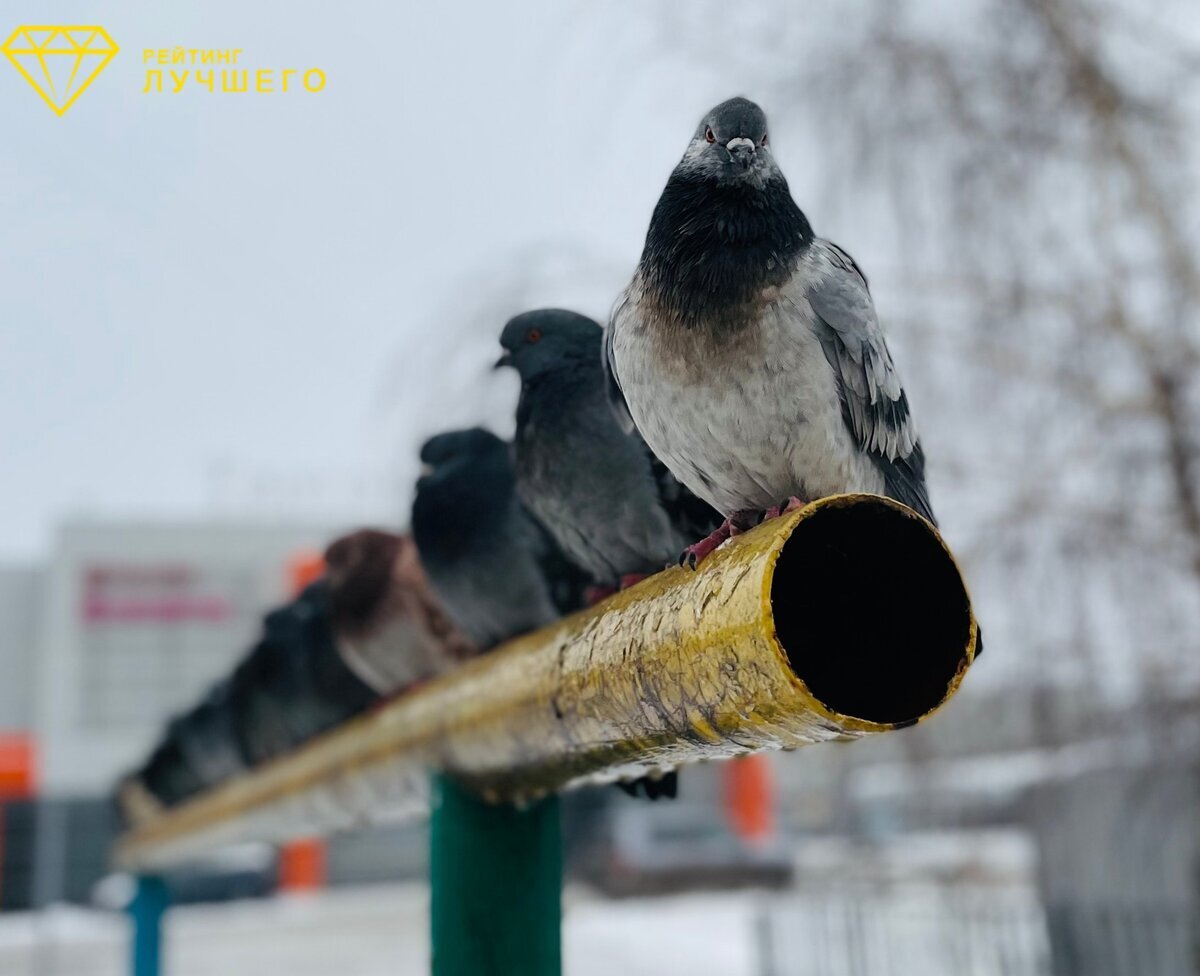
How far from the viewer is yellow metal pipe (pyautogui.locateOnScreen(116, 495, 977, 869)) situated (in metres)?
0.78

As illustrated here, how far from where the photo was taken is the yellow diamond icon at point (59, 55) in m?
1.36

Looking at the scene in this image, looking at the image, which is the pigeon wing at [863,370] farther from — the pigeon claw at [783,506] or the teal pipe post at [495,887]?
the teal pipe post at [495,887]

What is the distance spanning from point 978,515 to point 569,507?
2.52m

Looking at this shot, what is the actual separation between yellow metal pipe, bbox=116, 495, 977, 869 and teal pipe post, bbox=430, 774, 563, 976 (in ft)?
0.52

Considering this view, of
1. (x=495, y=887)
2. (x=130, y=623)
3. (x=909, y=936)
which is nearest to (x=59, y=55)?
(x=495, y=887)

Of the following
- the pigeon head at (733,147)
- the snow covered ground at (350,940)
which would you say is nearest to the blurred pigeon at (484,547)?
the pigeon head at (733,147)

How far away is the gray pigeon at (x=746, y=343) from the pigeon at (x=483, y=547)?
701mm

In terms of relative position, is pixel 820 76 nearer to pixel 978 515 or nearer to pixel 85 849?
pixel 978 515

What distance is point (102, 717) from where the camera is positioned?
20.0 metres

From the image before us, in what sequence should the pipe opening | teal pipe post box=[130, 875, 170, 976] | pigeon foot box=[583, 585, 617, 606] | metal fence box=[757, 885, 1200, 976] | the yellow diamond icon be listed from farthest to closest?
metal fence box=[757, 885, 1200, 976] → teal pipe post box=[130, 875, 170, 976] → pigeon foot box=[583, 585, 617, 606] → the yellow diamond icon → the pipe opening

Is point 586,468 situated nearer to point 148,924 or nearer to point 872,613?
point 872,613

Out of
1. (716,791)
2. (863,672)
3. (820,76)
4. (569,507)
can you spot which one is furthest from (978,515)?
(716,791)

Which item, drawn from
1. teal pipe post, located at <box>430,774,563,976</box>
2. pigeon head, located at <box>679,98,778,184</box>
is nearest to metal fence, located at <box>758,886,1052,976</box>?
teal pipe post, located at <box>430,774,563,976</box>

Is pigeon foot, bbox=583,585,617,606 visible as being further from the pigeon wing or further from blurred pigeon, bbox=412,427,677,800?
the pigeon wing
